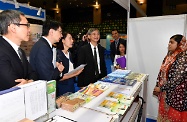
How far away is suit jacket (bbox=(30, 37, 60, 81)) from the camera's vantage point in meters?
1.37

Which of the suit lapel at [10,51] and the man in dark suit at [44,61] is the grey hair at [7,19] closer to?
the suit lapel at [10,51]

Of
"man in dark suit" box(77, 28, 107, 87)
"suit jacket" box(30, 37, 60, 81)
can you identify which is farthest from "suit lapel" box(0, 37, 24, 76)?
"man in dark suit" box(77, 28, 107, 87)

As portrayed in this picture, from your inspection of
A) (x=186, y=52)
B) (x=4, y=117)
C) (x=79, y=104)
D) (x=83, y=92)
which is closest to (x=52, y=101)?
(x=79, y=104)

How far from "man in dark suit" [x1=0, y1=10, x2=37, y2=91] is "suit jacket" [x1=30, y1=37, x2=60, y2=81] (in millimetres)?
247

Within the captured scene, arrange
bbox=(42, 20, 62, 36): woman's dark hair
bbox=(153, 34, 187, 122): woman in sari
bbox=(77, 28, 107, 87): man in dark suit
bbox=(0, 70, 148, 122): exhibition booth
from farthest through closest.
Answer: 1. bbox=(77, 28, 107, 87): man in dark suit
2. bbox=(153, 34, 187, 122): woman in sari
3. bbox=(42, 20, 62, 36): woman's dark hair
4. bbox=(0, 70, 148, 122): exhibition booth

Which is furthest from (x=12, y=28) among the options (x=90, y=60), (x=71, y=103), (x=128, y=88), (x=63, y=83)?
(x=90, y=60)

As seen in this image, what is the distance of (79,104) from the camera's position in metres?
1.18

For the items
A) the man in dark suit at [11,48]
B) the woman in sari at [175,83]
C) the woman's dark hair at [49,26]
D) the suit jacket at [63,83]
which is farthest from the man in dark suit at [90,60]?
the man in dark suit at [11,48]

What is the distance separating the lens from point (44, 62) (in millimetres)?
1370

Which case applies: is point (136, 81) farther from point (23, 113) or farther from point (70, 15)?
point (70, 15)

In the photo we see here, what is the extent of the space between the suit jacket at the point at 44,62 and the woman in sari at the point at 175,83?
127 cm

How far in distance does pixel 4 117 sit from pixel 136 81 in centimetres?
148

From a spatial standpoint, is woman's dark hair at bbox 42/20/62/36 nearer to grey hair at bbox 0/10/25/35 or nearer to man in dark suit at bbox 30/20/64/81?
man in dark suit at bbox 30/20/64/81

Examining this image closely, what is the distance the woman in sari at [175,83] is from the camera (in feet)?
5.42
